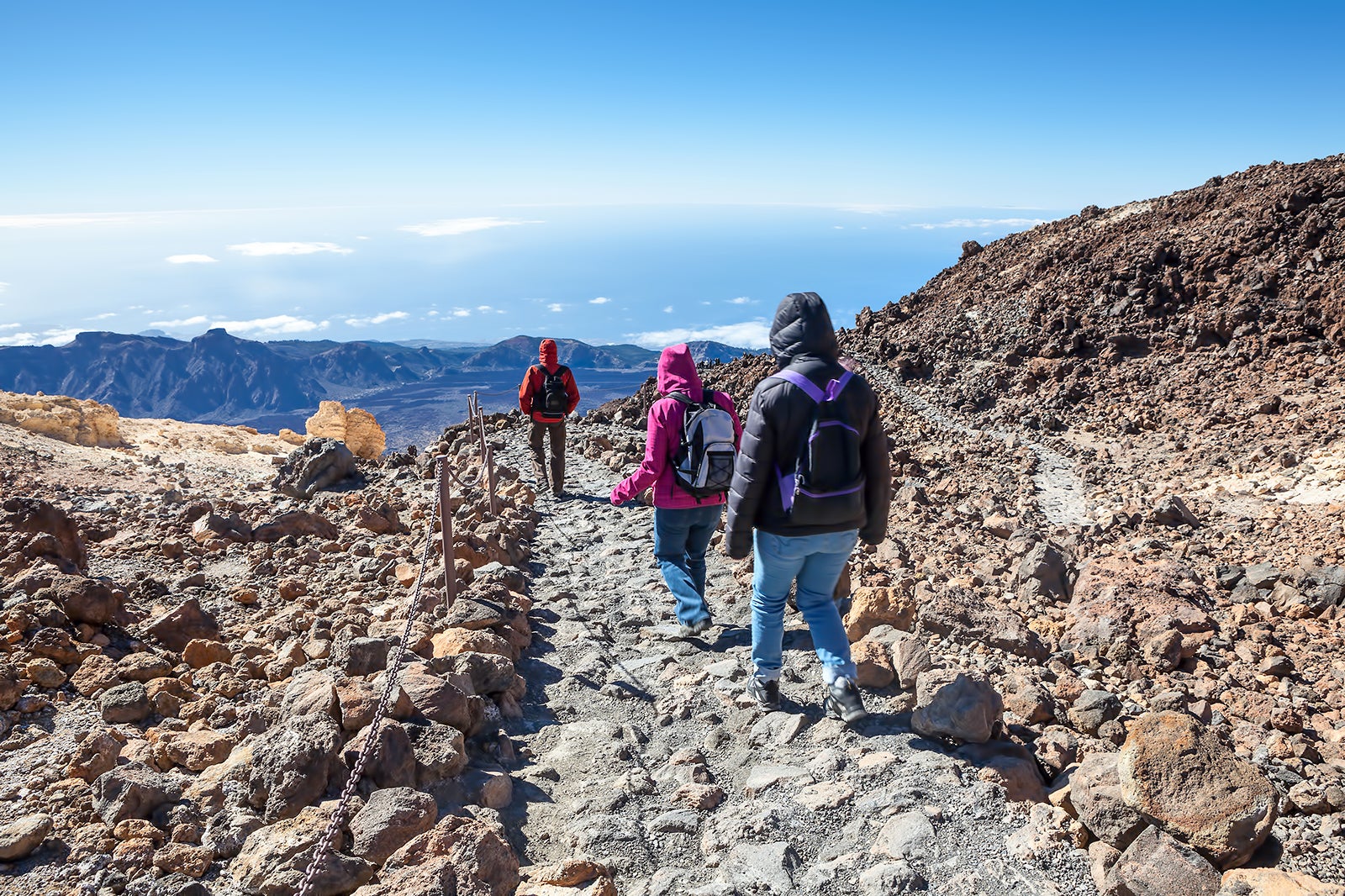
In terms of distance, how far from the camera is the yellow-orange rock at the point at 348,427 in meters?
22.7

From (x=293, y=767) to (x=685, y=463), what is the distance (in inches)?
118

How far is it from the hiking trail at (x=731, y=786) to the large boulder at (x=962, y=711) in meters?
0.12

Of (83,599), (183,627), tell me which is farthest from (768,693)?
(83,599)

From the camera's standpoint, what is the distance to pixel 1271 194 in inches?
704

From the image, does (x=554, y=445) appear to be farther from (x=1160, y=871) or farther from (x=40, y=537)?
(x=1160, y=871)

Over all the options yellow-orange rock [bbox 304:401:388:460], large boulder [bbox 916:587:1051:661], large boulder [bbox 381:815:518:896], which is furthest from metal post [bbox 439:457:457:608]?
yellow-orange rock [bbox 304:401:388:460]

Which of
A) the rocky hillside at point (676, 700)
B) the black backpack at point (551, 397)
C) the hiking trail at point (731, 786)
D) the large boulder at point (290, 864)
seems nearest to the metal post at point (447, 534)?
the rocky hillside at point (676, 700)

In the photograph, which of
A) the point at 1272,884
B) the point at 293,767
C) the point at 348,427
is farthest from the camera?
the point at 348,427

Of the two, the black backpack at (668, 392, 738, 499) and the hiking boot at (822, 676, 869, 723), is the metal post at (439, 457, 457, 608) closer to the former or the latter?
the black backpack at (668, 392, 738, 499)

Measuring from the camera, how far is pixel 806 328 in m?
4.01

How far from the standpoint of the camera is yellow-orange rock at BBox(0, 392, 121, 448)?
19969 mm

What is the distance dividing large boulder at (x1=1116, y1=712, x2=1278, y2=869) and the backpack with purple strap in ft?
5.11

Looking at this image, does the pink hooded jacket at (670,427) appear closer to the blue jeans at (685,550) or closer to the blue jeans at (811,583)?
the blue jeans at (685,550)

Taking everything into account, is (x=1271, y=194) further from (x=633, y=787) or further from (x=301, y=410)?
(x=301, y=410)
